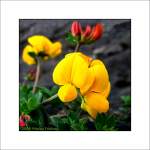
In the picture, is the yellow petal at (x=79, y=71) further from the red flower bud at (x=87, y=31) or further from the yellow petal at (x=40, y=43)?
the yellow petal at (x=40, y=43)

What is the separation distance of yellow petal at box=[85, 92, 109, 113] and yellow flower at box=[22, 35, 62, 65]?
0.48m

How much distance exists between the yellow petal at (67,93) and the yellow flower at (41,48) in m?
0.43

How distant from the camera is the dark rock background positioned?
3.41 meters

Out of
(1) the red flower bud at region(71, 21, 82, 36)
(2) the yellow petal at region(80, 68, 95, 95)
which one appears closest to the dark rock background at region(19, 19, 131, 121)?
(1) the red flower bud at region(71, 21, 82, 36)

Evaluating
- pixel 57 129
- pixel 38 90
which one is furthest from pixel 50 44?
pixel 57 129

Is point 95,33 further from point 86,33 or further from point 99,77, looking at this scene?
point 99,77

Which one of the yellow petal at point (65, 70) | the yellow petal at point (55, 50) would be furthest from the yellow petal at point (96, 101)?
the yellow petal at point (55, 50)

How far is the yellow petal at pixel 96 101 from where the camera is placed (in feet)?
9.73

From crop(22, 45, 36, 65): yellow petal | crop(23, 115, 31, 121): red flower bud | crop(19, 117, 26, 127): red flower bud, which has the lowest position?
crop(19, 117, 26, 127): red flower bud

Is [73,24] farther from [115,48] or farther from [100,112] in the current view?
[115,48]

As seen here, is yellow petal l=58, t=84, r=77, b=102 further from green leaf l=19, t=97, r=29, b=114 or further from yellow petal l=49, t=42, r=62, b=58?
yellow petal l=49, t=42, r=62, b=58

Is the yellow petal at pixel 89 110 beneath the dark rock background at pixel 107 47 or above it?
beneath

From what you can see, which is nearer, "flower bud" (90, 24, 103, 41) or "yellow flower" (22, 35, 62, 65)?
"flower bud" (90, 24, 103, 41)
